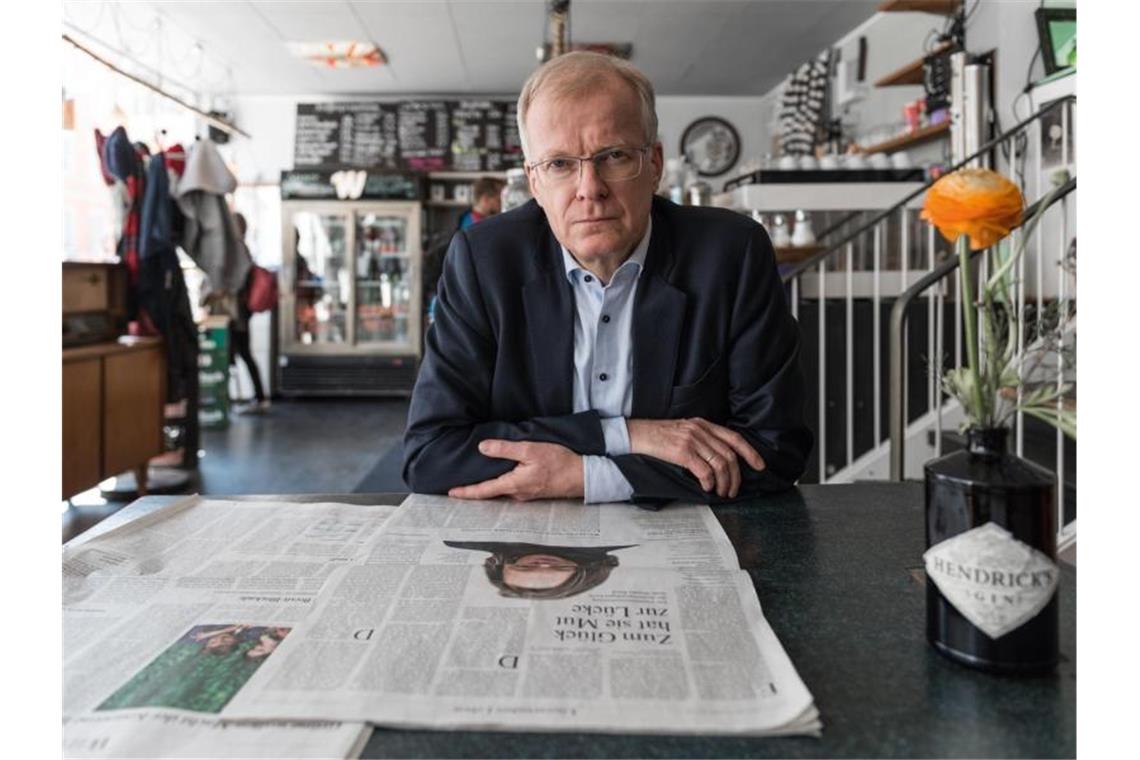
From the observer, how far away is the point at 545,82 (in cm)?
134

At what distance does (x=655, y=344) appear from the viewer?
1.45m

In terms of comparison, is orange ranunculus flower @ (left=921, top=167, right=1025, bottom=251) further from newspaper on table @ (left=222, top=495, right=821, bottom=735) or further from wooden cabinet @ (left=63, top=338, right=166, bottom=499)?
wooden cabinet @ (left=63, top=338, right=166, bottom=499)

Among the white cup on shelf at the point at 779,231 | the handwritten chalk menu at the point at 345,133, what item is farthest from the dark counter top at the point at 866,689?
the handwritten chalk menu at the point at 345,133

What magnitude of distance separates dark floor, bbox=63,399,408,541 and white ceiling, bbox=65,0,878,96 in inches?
111

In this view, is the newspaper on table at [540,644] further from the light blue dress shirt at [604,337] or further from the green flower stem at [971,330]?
the light blue dress shirt at [604,337]

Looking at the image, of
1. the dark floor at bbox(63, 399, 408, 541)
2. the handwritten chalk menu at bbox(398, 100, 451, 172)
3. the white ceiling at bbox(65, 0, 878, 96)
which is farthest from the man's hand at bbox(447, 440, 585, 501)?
the handwritten chalk menu at bbox(398, 100, 451, 172)

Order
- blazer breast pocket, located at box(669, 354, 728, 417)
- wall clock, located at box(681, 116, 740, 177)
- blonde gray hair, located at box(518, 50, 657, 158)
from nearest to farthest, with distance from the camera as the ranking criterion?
blonde gray hair, located at box(518, 50, 657, 158) → blazer breast pocket, located at box(669, 354, 728, 417) → wall clock, located at box(681, 116, 740, 177)

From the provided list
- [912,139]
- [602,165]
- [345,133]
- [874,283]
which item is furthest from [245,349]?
[602,165]

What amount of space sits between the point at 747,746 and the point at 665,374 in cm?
92

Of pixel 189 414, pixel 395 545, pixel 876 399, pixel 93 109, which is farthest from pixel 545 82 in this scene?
pixel 93 109

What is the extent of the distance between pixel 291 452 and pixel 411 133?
3944mm

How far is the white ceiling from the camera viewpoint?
5641 millimetres

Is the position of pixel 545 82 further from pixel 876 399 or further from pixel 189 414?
pixel 189 414

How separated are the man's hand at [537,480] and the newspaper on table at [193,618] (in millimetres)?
150
